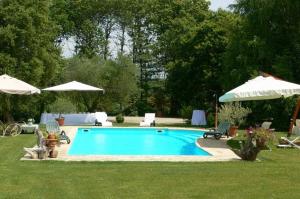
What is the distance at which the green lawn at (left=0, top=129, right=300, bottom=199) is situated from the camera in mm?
8234

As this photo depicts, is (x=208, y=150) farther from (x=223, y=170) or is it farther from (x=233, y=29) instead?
(x=233, y=29)

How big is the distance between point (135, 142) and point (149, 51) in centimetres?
2804

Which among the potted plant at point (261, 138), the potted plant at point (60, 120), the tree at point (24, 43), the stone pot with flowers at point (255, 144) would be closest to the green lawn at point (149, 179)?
the stone pot with flowers at point (255, 144)

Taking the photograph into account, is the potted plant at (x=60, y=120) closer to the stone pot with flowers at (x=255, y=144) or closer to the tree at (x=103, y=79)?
A: the tree at (x=103, y=79)

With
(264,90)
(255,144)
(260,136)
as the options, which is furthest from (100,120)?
(260,136)

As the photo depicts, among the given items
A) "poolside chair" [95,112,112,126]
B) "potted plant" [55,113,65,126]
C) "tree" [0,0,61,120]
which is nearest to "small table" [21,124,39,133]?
"potted plant" [55,113,65,126]

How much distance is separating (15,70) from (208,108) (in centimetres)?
1428

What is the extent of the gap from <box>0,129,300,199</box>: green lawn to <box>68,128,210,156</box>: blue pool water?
339 centimetres

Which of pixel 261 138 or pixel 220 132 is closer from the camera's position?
pixel 261 138

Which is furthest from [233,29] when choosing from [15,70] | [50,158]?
[50,158]

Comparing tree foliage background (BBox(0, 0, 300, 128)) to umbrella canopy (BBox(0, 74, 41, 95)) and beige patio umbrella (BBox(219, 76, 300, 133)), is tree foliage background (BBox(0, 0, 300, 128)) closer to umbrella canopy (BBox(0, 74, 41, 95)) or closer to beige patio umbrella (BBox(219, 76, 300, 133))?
umbrella canopy (BBox(0, 74, 41, 95))

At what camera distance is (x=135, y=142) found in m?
21.7

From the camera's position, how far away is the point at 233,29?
32562 mm

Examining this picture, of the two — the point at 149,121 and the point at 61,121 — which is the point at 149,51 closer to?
the point at 149,121
